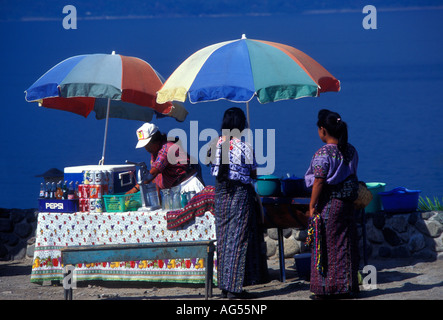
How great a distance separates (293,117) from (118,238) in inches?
704

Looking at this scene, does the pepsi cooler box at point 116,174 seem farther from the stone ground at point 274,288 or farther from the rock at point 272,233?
the rock at point 272,233

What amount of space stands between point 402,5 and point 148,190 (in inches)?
3659

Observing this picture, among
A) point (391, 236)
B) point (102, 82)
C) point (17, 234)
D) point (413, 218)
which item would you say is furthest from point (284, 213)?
point (17, 234)

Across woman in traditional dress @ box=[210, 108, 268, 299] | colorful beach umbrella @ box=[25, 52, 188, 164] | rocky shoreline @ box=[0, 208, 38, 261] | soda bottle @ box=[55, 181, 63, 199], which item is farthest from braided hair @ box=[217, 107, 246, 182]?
rocky shoreline @ box=[0, 208, 38, 261]

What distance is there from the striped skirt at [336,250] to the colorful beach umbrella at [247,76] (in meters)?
1.06

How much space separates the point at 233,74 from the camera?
21.3ft

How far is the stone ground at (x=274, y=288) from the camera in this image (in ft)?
20.7

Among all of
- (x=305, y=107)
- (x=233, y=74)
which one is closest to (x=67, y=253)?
(x=233, y=74)

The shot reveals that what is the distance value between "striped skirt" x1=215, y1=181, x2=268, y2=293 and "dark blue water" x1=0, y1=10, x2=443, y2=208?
754 centimetres

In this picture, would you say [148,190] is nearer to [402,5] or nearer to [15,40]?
[15,40]

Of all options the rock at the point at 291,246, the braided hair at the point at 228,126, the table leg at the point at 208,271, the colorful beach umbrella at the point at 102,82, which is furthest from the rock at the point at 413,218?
the colorful beach umbrella at the point at 102,82

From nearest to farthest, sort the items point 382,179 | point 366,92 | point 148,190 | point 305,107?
point 148,190 → point 382,179 → point 305,107 → point 366,92

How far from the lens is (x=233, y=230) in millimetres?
6227

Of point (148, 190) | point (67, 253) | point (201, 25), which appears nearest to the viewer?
point (67, 253)
